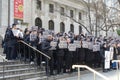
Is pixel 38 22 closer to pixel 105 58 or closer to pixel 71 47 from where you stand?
pixel 105 58

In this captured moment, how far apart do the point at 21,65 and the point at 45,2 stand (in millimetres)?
28259

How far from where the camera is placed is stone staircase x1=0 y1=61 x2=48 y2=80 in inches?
540

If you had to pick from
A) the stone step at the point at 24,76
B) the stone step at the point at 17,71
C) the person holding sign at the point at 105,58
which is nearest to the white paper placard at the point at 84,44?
the person holding sign at the point at 105,58

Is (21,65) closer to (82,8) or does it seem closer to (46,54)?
(46,54)

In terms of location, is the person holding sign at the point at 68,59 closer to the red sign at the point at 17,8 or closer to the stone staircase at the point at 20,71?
the stone staircase at the point at 20,71

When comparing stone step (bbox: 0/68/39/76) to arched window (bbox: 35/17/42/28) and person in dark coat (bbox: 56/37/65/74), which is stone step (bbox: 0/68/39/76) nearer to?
person in dark coat (bbox: 56/37/65/74)

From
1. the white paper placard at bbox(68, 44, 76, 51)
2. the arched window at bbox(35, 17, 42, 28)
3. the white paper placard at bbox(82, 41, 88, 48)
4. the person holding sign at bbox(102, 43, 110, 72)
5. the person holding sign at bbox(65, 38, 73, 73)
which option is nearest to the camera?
the white paper placard at bbox(68, 44, 76, 51)

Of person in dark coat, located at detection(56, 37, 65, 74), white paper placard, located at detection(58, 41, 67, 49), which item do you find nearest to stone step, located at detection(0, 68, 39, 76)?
person in dark coat, located at detection(56, 37, 65, 74)

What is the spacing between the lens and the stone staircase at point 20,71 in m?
13.7

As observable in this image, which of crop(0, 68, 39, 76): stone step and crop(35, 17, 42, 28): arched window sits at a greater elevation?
crop(35, 17, 42, 28): arched window

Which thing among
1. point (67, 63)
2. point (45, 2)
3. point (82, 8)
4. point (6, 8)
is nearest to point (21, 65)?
point (67, 63)

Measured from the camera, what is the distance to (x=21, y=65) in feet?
50.4

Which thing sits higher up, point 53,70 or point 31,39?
point 31,39

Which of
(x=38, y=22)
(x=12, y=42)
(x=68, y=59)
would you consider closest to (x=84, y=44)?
(x=68, y=59)
